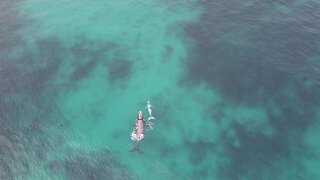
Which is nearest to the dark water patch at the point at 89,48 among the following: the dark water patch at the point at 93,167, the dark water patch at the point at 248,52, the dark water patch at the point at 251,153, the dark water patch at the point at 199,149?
the dark water patch at the point at 248,52

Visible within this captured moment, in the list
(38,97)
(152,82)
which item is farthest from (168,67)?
(38,97)

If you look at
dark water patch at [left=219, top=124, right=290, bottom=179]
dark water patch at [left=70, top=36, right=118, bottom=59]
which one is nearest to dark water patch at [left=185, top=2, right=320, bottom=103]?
dark water patch at [left=219, top=124, right=290, bottom=179]

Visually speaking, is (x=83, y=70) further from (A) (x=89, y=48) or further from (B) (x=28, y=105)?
(B) (x=28, y=105)

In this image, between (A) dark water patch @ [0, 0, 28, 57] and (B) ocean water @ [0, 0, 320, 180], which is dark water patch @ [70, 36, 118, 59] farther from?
(A) dark water patch @ [0, 0, 28, 57]

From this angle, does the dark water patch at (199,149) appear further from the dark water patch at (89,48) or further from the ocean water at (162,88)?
the dark water patch at (89,48)

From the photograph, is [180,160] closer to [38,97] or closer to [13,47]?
[38,97]
